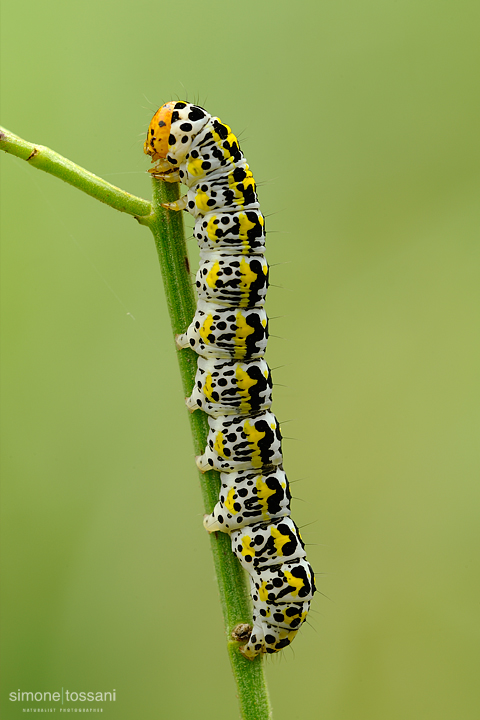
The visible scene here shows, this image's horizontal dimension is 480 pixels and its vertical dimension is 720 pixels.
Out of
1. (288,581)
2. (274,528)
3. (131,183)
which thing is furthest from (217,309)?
(131,183)

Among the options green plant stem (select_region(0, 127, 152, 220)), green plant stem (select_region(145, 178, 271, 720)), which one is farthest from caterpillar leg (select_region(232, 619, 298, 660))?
green plant stem (select_region(0, 127, 152, 220))

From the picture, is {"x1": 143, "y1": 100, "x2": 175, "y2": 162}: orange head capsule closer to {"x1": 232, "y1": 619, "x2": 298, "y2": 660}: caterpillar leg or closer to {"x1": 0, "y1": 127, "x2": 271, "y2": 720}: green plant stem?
{"x1": 0, "y1": 127, "x2": 271, "y2": 720}: green plant stem

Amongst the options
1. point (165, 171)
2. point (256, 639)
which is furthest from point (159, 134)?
point (256, 639)

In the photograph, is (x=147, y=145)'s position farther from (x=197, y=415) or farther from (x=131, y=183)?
(x=131, y=183)

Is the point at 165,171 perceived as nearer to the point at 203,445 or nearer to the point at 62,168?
the point at 62,168

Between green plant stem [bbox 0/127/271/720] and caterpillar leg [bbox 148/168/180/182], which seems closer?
green plant stem [bbox 0/127/271/720]

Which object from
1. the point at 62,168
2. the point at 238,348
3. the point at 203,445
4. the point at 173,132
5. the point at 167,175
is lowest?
the point at 203,445

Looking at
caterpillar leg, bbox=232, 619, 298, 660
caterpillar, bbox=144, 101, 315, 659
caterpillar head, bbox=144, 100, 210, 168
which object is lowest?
caterpillar leg, bbox=232, 619, 298, 660
